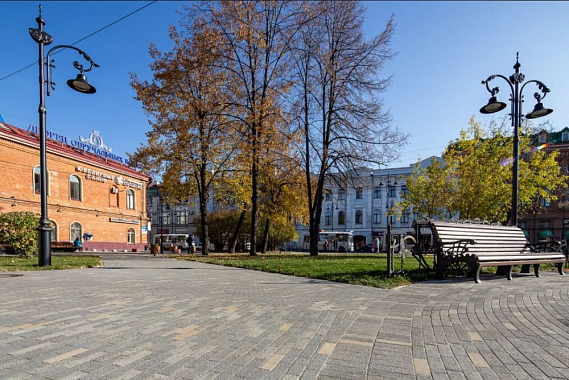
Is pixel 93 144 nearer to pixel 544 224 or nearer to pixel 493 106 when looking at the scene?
pixel 493 106

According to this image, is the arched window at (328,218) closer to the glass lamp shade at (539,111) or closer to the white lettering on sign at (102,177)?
the white lettering on sign at (102,177)

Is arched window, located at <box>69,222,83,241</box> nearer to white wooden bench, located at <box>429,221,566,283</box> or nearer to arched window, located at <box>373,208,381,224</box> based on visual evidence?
white wooden bench, located at <box>429,221,566,283</box>

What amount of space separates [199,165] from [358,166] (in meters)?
9.46

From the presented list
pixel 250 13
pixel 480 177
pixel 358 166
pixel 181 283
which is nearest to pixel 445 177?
pixel 480 177

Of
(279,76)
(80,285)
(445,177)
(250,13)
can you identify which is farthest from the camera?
(445,177)

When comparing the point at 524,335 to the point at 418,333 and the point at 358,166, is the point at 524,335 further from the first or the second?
the point at 358,166

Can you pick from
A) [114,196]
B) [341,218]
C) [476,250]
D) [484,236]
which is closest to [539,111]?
[484,236]

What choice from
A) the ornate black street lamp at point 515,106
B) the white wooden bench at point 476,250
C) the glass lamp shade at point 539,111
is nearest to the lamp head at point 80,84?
the white wooden bench at point 476,250

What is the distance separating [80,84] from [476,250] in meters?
12.3

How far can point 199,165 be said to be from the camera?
19.7 m

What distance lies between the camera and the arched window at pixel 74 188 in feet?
97.6

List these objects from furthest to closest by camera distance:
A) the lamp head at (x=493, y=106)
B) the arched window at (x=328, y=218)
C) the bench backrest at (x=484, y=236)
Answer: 1. the arched window at (x=328, y=218)
2. the lamp head at (x=493, y=106)
3. the bench backrest at (x=484, y=236)

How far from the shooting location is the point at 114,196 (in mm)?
34812

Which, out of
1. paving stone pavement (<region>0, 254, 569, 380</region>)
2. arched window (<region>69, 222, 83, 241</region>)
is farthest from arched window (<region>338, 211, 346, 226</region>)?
paving stone pavement (<region>0, 254, 569, 380</region>)
